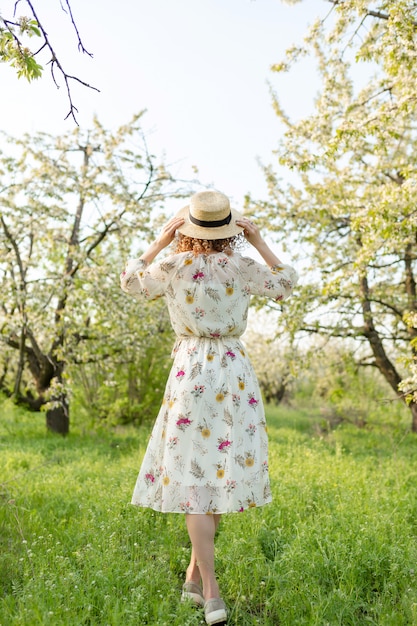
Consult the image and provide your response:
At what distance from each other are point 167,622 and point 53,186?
8027 mm

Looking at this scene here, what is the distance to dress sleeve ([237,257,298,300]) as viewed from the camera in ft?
10.5

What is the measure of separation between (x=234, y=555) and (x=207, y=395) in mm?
1231

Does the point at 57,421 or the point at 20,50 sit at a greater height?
the point at 20,50

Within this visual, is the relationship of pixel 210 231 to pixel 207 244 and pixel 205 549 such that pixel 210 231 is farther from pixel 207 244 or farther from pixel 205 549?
pixel 205 549

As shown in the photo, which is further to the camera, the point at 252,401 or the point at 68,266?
the point at 68,266

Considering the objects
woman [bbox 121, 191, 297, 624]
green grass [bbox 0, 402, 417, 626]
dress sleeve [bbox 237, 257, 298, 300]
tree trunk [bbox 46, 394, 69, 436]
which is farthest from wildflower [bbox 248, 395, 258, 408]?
tree trunk [bbox 46, 394, 69, 436]

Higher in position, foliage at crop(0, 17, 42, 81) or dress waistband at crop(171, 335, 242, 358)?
foliage at crop(0, 17, 42, 81)

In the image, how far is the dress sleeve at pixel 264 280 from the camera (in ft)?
10.5

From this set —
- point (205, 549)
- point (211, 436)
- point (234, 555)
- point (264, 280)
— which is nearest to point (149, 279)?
point (264, 280)

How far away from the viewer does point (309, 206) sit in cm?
1052

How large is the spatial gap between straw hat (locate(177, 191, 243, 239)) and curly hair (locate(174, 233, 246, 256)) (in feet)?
0.20

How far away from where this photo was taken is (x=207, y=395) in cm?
303

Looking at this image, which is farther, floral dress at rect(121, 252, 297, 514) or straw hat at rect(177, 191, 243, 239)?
straw hat at rect(177, 191, 243, 239)

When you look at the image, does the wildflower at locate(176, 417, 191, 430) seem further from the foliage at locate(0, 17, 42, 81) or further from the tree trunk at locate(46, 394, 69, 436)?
the tree trunk at locate(46, 394, 69, 436)
